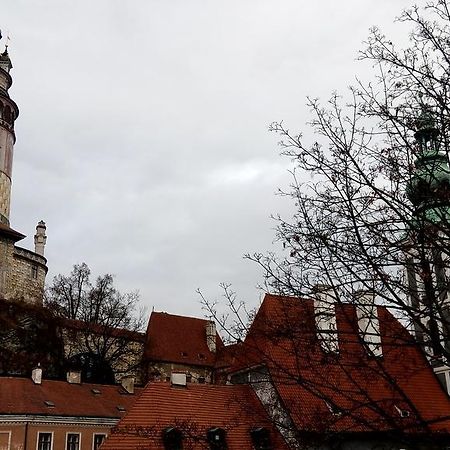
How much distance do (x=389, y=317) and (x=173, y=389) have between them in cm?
1356

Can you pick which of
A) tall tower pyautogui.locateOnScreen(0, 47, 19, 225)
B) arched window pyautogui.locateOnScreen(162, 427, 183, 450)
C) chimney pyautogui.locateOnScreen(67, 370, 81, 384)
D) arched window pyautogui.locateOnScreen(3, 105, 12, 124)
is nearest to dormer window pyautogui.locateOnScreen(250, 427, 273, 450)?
arched window pyautogui.locateOnScreen(162, 427, 183, 450)

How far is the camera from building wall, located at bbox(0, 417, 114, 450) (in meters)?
24.2

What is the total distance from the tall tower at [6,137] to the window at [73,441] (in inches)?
777

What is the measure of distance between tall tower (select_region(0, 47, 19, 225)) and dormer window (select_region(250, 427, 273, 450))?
2841 cm

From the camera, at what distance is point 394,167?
272 inches

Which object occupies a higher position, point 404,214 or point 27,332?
point 27,332

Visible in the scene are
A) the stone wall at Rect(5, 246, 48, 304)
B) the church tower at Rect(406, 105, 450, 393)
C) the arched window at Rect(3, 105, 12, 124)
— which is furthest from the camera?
the arched window at Rect(3, 105, 12, 124)

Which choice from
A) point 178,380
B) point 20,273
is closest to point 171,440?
point 178,380

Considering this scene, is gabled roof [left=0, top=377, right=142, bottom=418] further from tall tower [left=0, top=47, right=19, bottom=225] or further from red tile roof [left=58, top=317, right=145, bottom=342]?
tall tower [left=0, top=47, right=19, bottom=225]

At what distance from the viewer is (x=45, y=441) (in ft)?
82.4

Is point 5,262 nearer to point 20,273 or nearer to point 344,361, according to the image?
point 20,273

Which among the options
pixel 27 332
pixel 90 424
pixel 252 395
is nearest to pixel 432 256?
pixel 252 395

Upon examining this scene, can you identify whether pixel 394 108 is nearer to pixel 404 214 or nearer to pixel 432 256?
pixel 404 214

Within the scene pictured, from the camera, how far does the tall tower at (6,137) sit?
42781 millimetres
